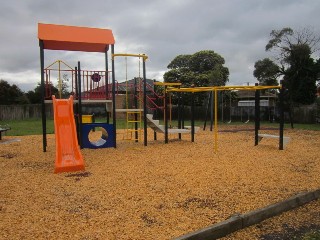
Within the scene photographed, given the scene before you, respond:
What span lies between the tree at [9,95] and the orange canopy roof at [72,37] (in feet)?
115

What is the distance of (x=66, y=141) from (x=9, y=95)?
38.7 m

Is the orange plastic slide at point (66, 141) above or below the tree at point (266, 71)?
below

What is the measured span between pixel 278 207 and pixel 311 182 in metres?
1.80

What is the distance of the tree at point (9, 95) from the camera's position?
1679 inches

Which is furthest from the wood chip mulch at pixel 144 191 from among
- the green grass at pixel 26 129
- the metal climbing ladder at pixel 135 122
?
the green grass at pixel 26 129

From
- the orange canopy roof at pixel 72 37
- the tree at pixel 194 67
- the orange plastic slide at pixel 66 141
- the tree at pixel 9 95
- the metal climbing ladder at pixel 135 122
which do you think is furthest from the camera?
the tree at pixel 9 95

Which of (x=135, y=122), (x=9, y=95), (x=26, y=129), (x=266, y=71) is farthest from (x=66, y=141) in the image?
(x=9, y=95)

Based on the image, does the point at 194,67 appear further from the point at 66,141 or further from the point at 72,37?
the point at 66,141

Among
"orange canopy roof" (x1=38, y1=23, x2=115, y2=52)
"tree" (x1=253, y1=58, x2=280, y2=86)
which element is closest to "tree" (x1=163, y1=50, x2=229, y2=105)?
"tree" (x1=253, y1=58, x2=280, y2=86)

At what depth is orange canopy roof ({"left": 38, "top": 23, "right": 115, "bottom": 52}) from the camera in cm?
1046

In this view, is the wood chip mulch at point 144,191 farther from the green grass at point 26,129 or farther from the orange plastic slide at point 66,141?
the green grass at point 26,129

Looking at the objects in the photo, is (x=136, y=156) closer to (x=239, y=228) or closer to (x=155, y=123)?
(x=155, y=123)

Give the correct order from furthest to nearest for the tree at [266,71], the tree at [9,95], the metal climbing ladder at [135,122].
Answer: the tree at [9,95]
the tree at [266,71]
the metal climbing ladder at [135,122]

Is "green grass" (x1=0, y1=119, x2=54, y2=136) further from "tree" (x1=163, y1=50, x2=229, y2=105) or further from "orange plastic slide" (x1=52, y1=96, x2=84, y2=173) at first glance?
"tree" (x1=163, y1=50, x2=229, y2=105)
